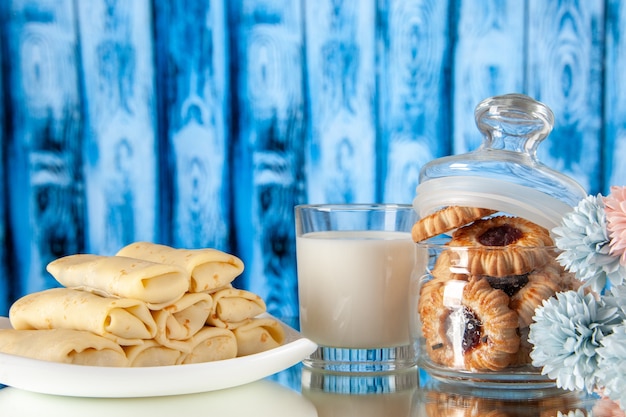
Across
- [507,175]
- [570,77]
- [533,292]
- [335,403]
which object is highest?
[570,77]

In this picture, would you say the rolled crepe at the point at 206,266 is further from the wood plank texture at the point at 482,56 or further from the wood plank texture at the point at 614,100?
the wood plank texture at the point at 614,100

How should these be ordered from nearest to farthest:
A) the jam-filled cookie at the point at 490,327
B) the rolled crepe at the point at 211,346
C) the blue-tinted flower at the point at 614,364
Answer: the blue-tinted flower at the point at 614,364 → the jam-filled cookie at the point at 490,327 → the rolled crepe at the point at 211,346

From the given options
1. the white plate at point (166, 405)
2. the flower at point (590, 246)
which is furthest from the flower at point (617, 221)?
the white plate at point (166, 405)

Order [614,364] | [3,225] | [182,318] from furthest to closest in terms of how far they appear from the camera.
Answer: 1. [3,225]
2. [182,318]
3. [614,364]

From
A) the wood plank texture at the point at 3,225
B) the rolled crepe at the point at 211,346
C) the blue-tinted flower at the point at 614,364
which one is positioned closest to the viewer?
the blue-tinted flower at the point at 614,364

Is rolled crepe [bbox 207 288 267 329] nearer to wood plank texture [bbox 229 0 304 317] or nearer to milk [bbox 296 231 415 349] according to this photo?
milk [bbox 296 231 415 349]

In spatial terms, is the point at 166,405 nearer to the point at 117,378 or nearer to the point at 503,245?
the point at 117,378

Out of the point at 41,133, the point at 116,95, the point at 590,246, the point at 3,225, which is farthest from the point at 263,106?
the point at 590,246
